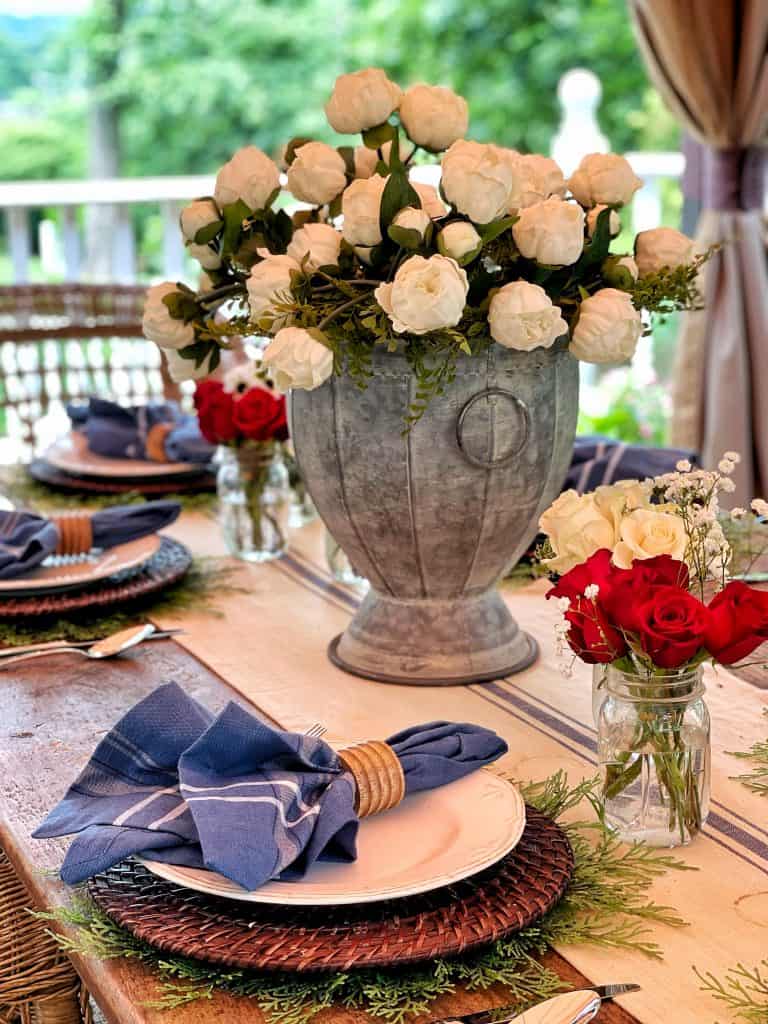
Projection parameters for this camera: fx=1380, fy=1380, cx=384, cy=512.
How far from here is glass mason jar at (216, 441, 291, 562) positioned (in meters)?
1.61

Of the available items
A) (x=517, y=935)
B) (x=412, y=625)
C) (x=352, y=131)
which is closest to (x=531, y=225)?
(x=352, y=131)

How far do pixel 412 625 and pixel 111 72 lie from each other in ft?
32.2

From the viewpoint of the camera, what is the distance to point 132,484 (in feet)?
6.26

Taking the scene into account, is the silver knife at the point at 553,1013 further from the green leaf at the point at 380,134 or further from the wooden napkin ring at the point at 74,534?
the wooden napkin ring at the point at 74,534

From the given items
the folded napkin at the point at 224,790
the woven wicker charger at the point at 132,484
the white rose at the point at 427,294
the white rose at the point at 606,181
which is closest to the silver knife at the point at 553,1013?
the folded napkin at the point at 224,790

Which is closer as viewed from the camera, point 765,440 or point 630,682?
point 630,682

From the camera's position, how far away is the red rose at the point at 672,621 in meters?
0.84


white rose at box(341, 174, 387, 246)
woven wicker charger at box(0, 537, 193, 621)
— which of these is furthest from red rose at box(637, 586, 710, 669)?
woven wicker charger at box(0, 537, 193, 621)

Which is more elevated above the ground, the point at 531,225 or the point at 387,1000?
the point at 531,225

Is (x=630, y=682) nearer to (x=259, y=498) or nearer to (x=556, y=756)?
(x=556, y=756)

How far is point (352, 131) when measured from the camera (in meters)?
1.22

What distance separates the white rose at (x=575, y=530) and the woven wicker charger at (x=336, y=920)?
198 millimetres

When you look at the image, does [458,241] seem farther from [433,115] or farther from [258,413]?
[258,413]

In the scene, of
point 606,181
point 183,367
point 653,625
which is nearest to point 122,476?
point 183,367
